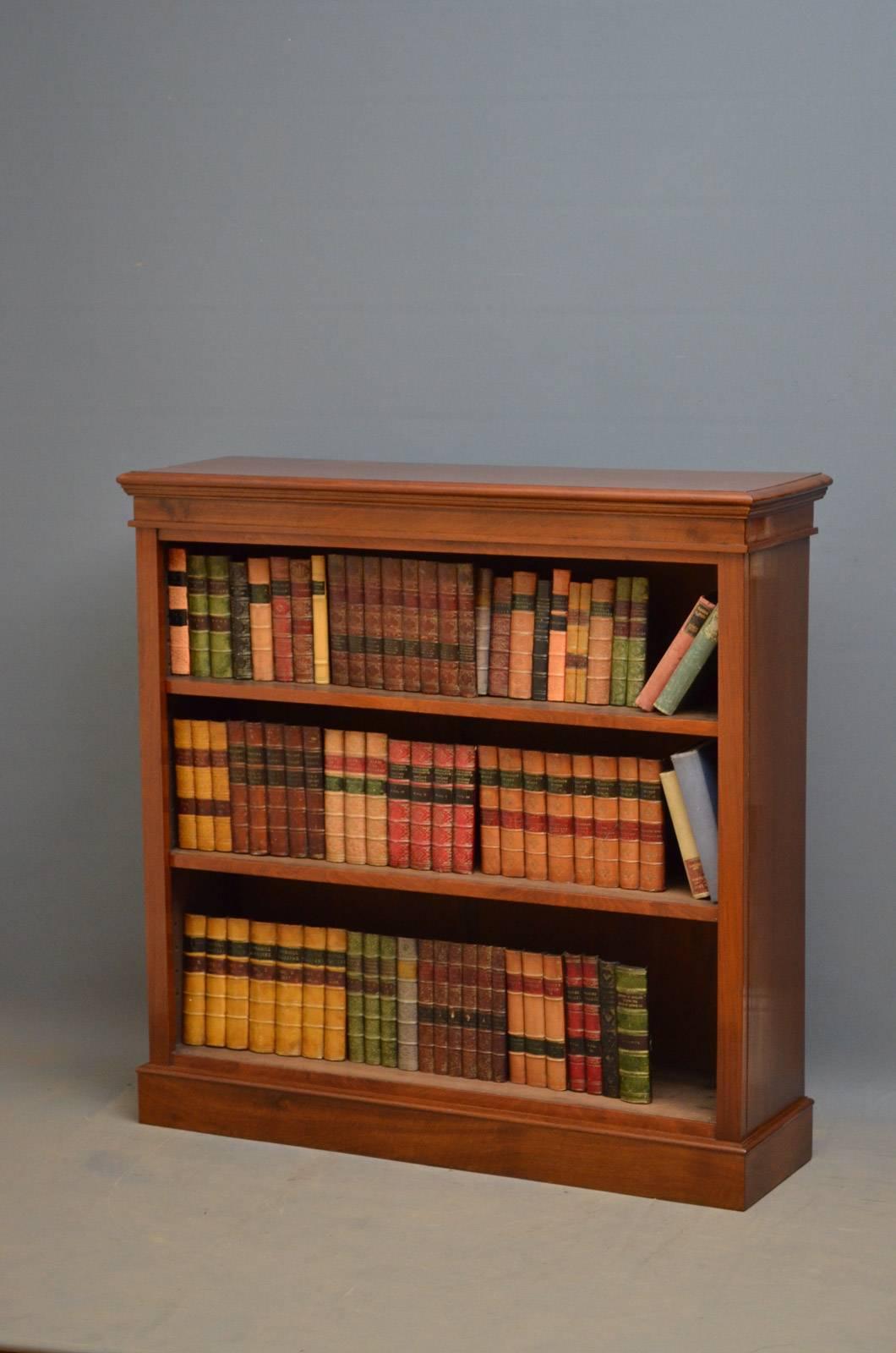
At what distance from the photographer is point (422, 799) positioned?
4.00 meters

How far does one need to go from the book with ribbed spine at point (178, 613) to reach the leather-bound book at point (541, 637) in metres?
0.78

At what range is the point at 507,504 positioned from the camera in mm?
3746

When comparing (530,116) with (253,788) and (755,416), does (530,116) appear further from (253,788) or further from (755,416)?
(253,788)

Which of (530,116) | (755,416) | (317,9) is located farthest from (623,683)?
(317,9)

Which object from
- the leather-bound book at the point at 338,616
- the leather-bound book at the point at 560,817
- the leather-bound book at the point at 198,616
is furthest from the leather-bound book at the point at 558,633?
the leather-bound book at the point at 198,616

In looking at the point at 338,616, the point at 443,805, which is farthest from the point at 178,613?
the point at 443,805

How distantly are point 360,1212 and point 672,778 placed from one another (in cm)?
104

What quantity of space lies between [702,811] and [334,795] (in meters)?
0.81

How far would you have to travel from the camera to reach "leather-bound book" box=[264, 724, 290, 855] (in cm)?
412

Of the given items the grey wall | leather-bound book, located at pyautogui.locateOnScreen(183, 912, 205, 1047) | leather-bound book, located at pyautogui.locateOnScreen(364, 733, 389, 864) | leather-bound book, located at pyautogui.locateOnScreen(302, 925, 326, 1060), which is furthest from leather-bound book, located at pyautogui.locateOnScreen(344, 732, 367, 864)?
the grey wall

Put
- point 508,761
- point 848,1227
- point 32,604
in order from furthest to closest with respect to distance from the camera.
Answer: point 32,604 < point 508,761 < point 848,1227

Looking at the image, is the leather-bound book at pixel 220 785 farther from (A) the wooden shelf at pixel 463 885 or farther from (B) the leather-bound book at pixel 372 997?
(B) the leather-bound book at pixel 372 997

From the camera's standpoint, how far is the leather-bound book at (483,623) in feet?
12.9

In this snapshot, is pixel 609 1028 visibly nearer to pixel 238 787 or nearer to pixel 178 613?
pixel 238 787
